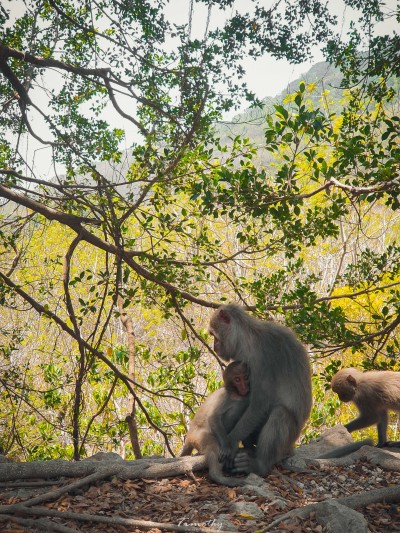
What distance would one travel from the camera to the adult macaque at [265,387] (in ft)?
17.1

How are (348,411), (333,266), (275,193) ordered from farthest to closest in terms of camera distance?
(333,266), (348,411), (275,193)

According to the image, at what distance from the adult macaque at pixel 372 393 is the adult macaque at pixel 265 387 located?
160cm

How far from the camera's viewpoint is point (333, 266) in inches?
683

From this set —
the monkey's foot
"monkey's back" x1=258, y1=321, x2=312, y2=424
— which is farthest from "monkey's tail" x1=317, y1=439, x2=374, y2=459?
"monkey's back" x1=258, y1=321, x2=312, y2=424

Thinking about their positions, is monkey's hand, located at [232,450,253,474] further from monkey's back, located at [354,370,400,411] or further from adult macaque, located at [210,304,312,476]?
monkey's back, located at [354,370,400,411]

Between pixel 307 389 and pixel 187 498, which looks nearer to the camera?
pixel 187 498

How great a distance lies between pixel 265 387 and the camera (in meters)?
5.43

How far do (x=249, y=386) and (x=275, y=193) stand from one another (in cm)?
212

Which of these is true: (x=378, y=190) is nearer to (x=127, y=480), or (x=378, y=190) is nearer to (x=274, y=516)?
(x=274, y=516)

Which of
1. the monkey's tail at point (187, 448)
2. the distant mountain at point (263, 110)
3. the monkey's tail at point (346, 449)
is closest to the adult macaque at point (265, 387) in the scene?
the monkey's tail at point (187, 448)

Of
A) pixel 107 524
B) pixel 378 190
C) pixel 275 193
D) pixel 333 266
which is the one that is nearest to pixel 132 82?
pixel 275 193

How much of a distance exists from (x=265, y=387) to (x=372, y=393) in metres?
2.14

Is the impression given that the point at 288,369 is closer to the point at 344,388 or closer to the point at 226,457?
the point at 226,457

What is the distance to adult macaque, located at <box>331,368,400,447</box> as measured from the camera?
271 inches
